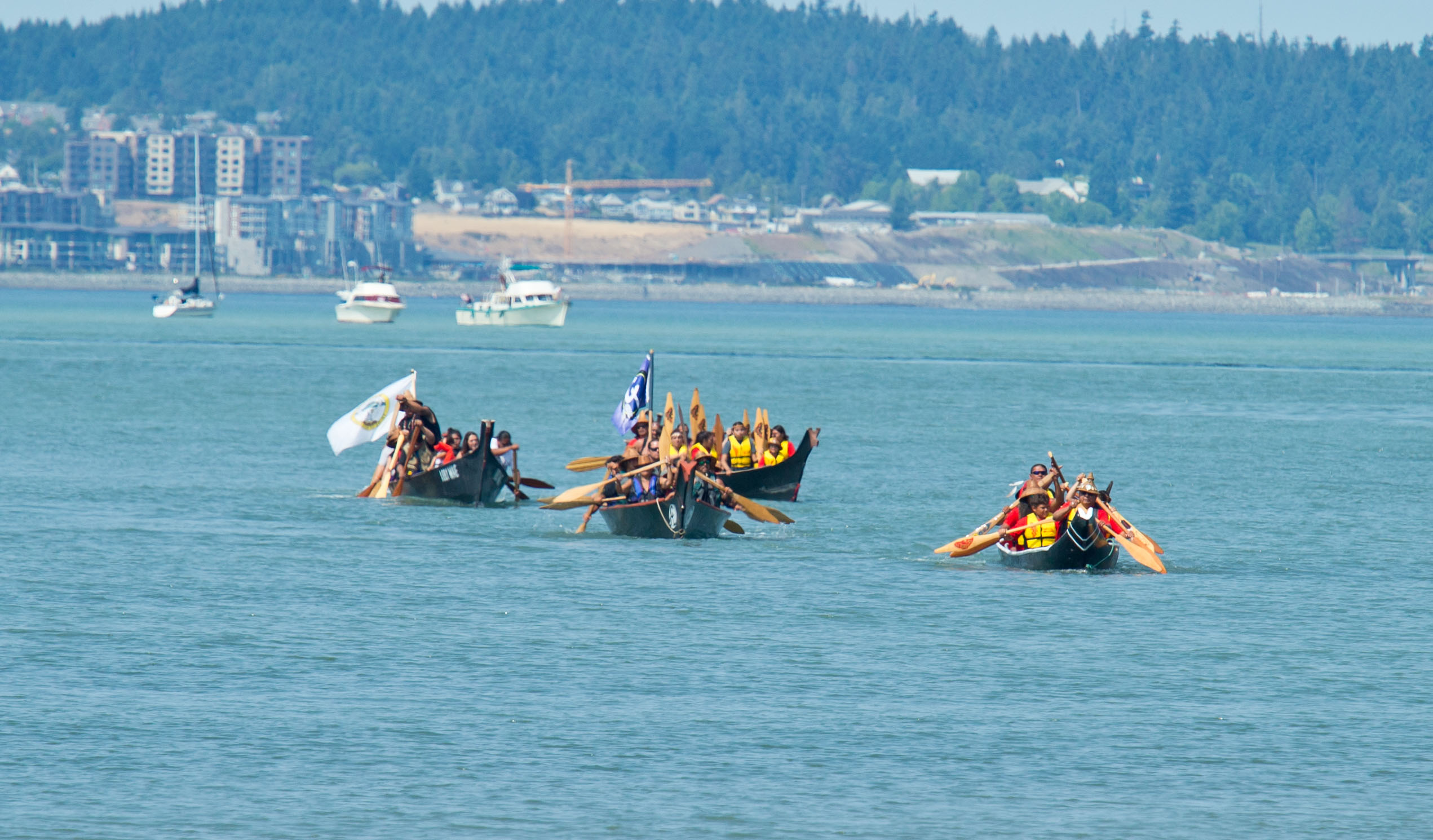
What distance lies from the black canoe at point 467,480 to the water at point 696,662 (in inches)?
25.8

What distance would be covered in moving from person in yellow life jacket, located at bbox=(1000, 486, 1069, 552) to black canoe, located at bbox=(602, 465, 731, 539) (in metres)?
7.07

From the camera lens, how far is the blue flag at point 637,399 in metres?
52.1

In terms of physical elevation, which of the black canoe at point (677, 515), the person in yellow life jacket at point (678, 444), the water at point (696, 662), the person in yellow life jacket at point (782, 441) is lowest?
the water at point (696, 662)

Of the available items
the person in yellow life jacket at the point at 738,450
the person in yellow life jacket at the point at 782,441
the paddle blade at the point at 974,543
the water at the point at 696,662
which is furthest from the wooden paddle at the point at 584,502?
the person in yellow life jacket at the point at 782,441

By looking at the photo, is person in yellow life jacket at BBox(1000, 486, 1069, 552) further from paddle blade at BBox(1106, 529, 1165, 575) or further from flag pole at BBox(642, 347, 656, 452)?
flag pole at BBox(642, 347, 656, 452)

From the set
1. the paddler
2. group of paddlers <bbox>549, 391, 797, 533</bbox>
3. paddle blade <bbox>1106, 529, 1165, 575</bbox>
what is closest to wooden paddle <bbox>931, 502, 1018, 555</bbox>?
the paddler

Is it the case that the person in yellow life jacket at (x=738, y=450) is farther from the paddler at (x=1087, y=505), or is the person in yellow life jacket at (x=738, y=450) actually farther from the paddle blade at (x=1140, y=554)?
the paddler at (x=1087, y=505)

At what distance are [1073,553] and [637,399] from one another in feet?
50.8

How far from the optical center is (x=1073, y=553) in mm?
40656

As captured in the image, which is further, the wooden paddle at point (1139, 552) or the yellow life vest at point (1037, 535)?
the yellow life vest at point (1037, 535)

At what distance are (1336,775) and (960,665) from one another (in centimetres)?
764

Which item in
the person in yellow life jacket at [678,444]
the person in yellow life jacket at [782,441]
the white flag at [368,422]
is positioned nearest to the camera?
the person in yellow life jacket at [678,444]

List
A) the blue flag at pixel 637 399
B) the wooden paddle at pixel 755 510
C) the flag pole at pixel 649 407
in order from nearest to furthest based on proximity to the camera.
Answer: the wooden paddle at pixel 755 510 < the flag pole at pixel 649 407 < the blue flag at pixel 637 399

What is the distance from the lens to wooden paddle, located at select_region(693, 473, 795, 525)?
142 feet
